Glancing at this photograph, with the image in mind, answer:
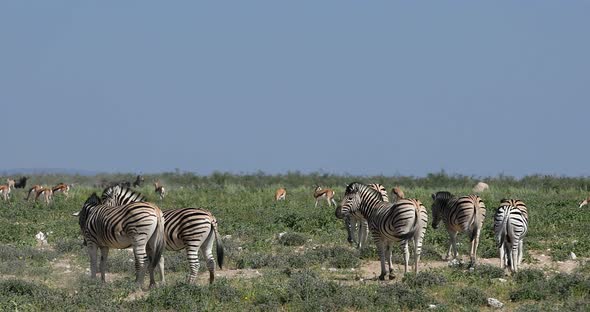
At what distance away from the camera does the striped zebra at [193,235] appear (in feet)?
53.8

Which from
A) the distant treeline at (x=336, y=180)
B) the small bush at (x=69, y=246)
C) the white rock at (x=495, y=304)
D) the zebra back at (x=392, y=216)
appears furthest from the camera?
the distant treeline at (x=336, y=180)

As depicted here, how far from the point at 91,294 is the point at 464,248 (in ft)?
30.4

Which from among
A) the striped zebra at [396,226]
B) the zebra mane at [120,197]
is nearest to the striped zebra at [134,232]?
the zebra mane at [120,197]

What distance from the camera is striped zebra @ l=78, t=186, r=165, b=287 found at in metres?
16.1

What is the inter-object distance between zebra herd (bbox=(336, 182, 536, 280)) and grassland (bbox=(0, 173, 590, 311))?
18.9 inches

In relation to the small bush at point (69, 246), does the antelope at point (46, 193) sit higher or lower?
higher

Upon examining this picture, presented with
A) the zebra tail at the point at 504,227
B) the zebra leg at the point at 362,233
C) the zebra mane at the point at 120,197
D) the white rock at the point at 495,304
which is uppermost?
the zebra mane at the point at 120,197

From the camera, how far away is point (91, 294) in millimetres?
14375

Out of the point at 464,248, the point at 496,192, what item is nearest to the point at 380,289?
the point at 464,248

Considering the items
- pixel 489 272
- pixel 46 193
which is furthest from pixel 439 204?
pixel 46 193

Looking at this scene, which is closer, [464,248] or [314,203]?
[464,248]

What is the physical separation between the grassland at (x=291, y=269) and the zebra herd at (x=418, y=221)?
18.9 inches

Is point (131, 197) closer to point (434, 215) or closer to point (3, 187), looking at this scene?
point (434, 215)

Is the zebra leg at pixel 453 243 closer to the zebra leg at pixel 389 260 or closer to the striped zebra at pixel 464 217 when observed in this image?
the striped zebra at pixel 464 217
